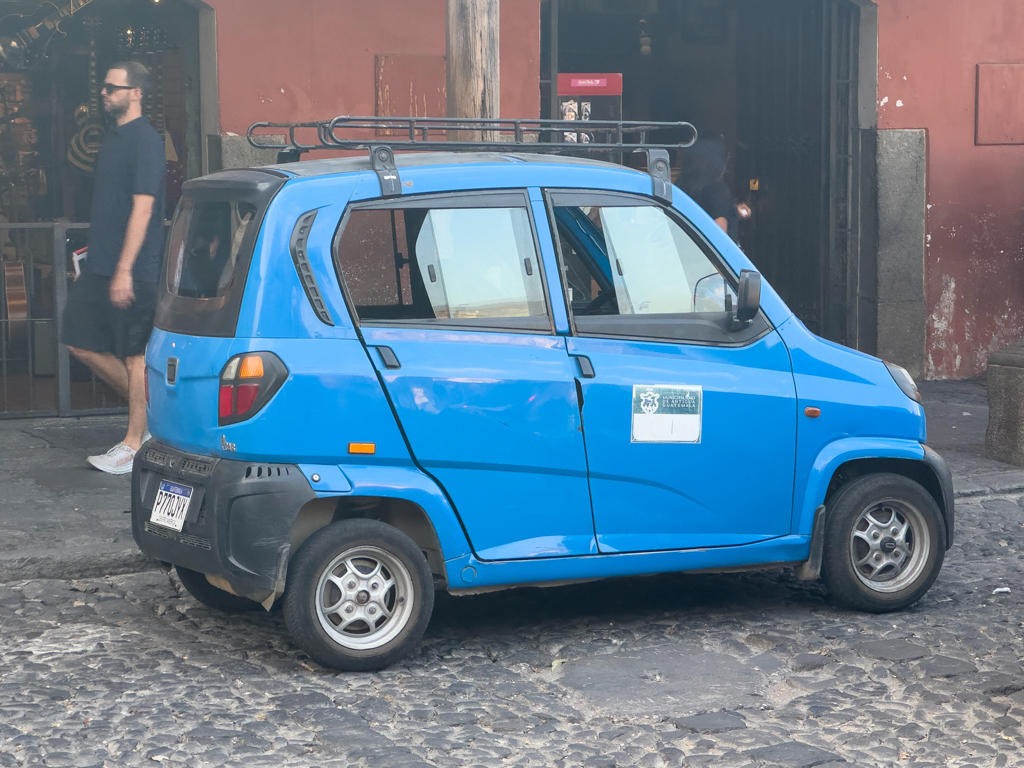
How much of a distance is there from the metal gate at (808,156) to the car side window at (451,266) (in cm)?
727

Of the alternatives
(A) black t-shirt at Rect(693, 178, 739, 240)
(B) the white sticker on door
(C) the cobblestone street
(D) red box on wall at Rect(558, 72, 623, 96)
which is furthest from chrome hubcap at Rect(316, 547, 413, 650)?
(D) red box on wall at Rect(558, 72, 623, 96)

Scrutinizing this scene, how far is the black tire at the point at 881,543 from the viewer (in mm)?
5551

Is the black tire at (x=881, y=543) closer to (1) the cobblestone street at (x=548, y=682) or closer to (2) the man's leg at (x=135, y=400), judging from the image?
(1) the cobblestone street at (x=548, y=682)

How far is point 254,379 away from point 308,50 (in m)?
5.78

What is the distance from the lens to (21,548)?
6.27m

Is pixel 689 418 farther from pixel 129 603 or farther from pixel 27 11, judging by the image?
pixel 27 11

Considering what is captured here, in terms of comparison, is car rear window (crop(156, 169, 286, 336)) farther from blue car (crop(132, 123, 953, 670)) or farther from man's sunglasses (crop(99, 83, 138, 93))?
man's sunglasses (crop(99, 83, 138, 93))

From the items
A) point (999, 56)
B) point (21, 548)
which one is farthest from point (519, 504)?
point (999, 56)

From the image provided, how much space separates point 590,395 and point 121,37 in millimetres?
6256

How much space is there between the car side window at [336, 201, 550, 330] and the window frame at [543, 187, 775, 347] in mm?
98

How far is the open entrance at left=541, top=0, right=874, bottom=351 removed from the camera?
11727mm

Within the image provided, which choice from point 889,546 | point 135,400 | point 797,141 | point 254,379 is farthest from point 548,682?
point 797,141

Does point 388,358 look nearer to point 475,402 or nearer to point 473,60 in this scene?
point 475,402

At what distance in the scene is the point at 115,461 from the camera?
7988 millimetres
